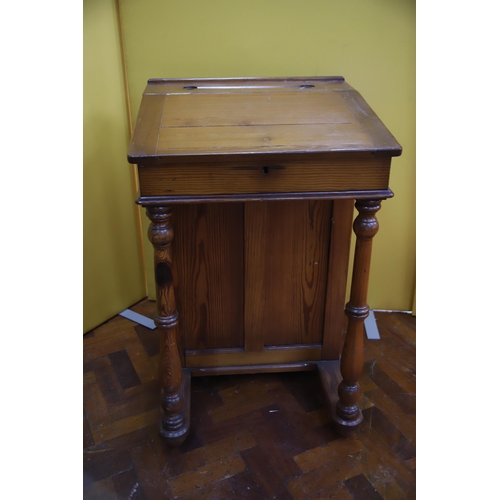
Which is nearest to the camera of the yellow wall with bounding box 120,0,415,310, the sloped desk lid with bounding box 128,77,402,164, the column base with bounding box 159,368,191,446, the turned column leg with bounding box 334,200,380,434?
the sloped desk lid with bounding box 128,77,402,164

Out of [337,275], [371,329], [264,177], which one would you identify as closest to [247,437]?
[337,275]

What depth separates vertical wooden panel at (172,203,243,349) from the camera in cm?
177

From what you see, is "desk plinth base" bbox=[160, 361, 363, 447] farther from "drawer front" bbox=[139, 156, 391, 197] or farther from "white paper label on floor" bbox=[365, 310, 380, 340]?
"drawer front" bbox=[139, 156, 391, 197]

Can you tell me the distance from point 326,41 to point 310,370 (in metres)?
1.28

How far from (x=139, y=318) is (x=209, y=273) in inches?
26.1

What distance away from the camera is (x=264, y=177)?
1371 millimetres

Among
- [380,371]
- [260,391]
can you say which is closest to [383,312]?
[380,371]

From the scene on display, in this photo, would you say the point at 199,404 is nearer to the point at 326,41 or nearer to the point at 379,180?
the point at 379,180

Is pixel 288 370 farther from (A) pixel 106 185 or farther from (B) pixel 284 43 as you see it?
(B) pixel 284 43

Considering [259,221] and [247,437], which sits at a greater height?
[259,221]

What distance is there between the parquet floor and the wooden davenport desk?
0.08 meters

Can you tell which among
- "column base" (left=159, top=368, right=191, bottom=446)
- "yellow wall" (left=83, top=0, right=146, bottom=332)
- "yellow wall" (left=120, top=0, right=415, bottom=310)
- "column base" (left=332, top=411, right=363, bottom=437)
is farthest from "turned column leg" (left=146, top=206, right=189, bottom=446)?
"yellow wall" (left=120, top=0, right=415, bottom=310)

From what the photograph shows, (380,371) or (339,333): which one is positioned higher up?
(339,333)

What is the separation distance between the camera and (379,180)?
4.61 feet
